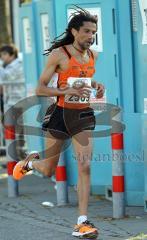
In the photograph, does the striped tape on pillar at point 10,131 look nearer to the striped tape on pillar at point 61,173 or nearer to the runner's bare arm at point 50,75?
the striped tape on pillar at point 61,173

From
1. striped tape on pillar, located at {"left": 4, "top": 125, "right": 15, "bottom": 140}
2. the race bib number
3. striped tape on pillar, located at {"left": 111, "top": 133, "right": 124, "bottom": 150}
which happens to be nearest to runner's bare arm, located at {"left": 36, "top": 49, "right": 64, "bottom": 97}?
the race bib number

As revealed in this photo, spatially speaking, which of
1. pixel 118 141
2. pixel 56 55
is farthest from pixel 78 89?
pixel 118 141

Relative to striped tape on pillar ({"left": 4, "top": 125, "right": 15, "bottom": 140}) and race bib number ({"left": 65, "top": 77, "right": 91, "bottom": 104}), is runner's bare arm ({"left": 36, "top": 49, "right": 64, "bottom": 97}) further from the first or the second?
striped tape on pillar ({"left": 4, "top": 125, "right": 15, "bottom": 140})

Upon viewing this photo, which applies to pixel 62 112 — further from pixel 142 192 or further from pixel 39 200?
pixel 39 200

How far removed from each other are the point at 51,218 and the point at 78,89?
1767mm

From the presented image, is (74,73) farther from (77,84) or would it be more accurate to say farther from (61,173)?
(61,173)

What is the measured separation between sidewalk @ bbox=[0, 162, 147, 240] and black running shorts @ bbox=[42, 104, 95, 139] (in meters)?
0.92

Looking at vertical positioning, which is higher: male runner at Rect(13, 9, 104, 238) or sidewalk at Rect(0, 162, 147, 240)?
male runner at Rect(13, 9, 104, 238)

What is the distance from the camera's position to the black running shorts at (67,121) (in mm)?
7473

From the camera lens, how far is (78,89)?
725 centimetres

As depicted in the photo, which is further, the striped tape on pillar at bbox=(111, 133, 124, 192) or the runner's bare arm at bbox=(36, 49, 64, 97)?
the striped tape on pillar at bbox=(111, 133, 124, 192)

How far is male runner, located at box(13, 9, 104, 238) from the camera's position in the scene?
7.36m

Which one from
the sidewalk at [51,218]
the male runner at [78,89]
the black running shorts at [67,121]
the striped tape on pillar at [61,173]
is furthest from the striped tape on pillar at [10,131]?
the male runner at [78,89]

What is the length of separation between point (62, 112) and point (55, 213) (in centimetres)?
161
